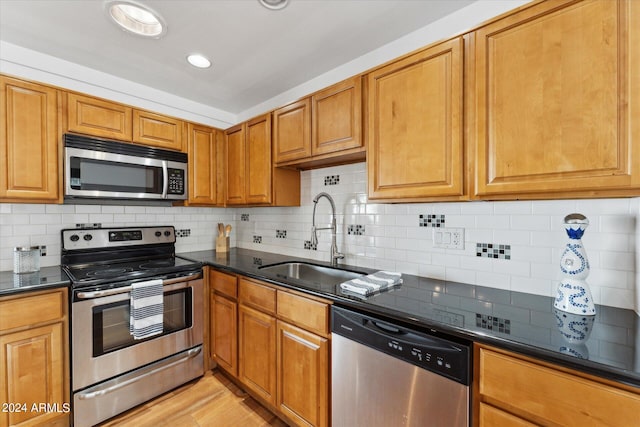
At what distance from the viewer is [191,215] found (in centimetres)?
290

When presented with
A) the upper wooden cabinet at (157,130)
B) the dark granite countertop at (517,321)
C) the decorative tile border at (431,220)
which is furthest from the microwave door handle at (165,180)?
the decorative tile border at (431,220)

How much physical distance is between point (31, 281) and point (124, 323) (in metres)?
0.56

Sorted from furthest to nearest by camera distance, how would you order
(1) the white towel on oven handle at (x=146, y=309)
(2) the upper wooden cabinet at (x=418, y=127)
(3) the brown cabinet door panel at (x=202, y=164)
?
(3) the brown cabinet door panel at (x=202, y=164), (1) the white towel on oven handle at (x=146, y=309), (2) the upper wooden cabinet at (x=418, y=127)

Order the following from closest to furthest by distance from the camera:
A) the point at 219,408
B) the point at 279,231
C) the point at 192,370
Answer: the point at 219,408
the point at 192,370
the point at 279,231

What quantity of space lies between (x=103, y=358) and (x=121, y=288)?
439 mm

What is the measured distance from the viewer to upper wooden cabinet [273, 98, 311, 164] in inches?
79.0

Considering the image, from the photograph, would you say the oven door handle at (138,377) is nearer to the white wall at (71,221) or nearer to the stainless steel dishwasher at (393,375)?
the white wall at (71,221)

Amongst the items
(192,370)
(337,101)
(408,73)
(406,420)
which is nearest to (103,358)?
(192,370)

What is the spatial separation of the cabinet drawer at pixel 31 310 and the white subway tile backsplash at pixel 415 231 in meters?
0.64

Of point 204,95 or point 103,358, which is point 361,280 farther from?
point 204,95

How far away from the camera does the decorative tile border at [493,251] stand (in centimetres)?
148

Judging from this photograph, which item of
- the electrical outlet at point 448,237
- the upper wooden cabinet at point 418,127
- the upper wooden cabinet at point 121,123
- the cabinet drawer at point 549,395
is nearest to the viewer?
the cabinet drawer at point 549,395

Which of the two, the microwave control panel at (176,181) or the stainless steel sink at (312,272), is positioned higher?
the microwave control panel at (176,181)

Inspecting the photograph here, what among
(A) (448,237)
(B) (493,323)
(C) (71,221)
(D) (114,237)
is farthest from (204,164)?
(B) (493,323)
